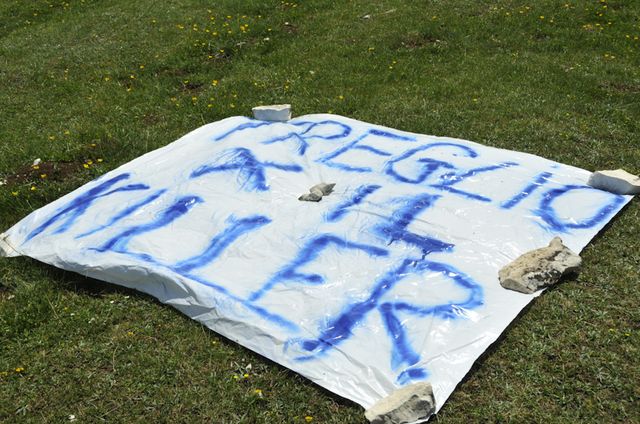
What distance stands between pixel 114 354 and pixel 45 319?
0.66 m

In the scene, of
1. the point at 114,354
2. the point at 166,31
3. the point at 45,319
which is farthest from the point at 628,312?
the point at 166,31

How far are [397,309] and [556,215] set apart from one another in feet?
5.38

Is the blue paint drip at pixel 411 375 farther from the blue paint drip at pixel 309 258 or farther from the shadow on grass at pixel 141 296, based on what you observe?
the blue paint drip at pixel 309 258

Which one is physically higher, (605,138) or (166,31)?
(166,31)

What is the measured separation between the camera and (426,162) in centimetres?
522

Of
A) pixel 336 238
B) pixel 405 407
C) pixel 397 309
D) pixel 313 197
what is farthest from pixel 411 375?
pixel 313 197

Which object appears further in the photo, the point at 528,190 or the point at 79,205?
the point at 79,205

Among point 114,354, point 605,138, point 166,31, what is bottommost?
point 605,138

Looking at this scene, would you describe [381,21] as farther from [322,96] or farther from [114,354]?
[114,354]

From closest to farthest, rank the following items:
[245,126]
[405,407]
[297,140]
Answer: [405,407], [297,140], [245,126]

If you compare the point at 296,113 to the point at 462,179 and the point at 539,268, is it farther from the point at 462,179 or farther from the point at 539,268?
the point at 539,268

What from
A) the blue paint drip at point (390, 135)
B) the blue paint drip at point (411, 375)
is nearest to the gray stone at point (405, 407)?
the blue paint drip at point (411, 375)

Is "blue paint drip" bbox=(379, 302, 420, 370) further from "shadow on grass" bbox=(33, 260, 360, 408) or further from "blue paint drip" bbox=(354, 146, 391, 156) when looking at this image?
"blue paint drip" bbox=(354, 146, 391, 156)

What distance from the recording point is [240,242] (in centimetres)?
434
